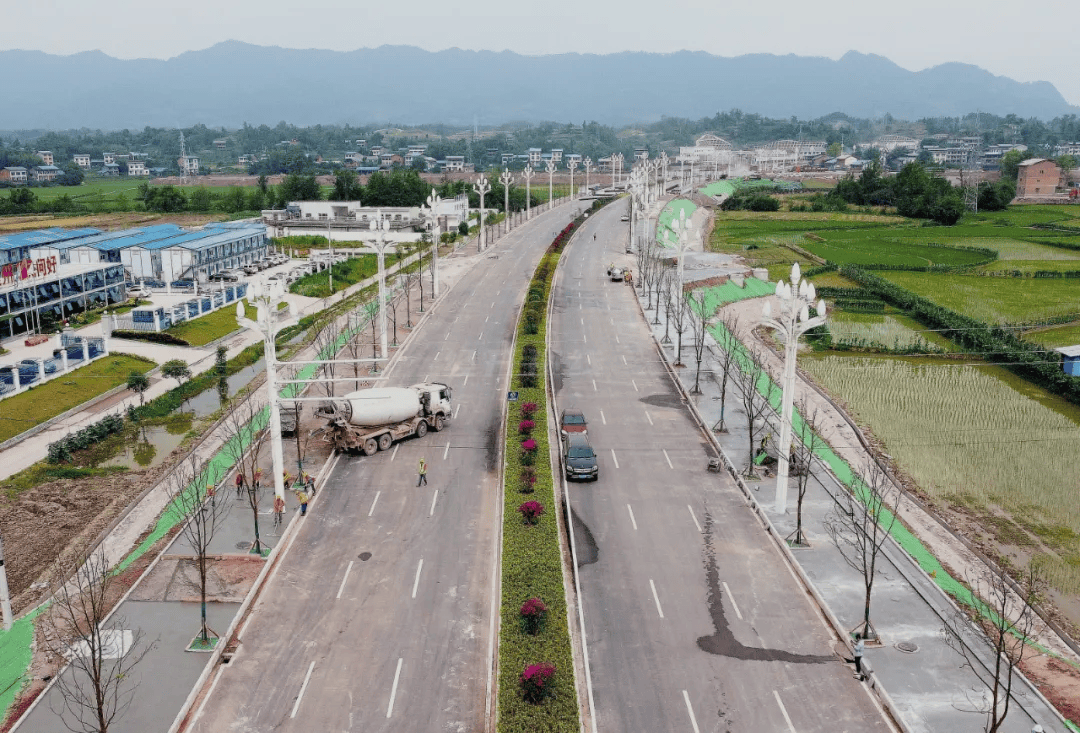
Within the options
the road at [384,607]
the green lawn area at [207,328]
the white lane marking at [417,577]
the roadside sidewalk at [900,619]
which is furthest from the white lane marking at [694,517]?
the green lawn area at [207,328]

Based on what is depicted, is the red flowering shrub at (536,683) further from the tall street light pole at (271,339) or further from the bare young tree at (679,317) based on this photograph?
the bare young tree at (679,317)

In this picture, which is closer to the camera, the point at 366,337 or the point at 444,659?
the point at 444,659

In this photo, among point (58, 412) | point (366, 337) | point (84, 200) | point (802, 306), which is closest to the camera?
point (802, 306)

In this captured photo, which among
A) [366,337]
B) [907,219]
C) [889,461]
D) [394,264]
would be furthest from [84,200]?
[889,461]

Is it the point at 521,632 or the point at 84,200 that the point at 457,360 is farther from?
the point at 84,200

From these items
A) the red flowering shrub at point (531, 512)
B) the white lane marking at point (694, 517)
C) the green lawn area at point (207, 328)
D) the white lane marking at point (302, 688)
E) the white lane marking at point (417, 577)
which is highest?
the green lawn area at point (207, 328)

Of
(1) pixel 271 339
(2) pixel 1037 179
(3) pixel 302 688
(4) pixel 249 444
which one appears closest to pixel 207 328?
(4) pixel 249 444
